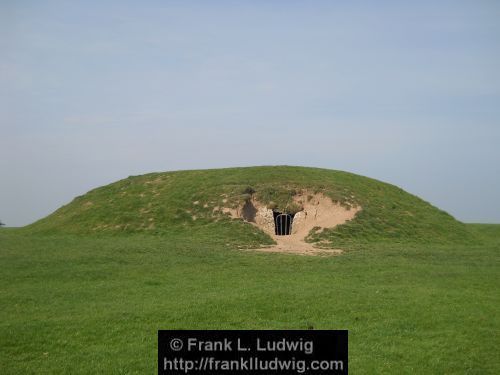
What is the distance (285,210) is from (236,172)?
840 cm

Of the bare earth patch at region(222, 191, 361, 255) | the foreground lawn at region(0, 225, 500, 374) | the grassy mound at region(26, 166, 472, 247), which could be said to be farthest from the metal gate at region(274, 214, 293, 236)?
the foreground lawn at region(0, 225, 500, 374)

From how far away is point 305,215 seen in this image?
118ft

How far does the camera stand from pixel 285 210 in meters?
36.0

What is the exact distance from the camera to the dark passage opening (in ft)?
118

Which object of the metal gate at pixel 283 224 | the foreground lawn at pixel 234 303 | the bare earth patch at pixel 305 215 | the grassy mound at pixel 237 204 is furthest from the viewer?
the metal gate at pixel 283 224

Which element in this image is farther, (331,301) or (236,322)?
(331,301)

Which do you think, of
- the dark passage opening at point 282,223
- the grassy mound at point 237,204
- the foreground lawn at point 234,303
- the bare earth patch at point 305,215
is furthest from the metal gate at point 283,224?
the foreground lawn at point 234,303

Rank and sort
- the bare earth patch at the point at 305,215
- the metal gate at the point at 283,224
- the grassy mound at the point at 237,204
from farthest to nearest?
the metal gate at the point at 283,224, the bare earth patch at the point at 305,215, the grassy mound at the point at 237,204

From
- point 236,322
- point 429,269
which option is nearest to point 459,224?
point 429,269

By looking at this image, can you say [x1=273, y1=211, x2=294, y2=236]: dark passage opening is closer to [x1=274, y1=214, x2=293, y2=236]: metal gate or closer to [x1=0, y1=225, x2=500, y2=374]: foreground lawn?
[x1=274, y1=214, x2=293, y2=236]: metal gate

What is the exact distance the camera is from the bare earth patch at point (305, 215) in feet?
113

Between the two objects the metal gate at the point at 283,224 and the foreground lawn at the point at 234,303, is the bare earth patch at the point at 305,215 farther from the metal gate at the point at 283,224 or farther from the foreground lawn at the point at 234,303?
Answer: the foreground lawn at the point at 234,303

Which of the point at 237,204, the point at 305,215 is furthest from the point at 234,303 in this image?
the point at 305,215

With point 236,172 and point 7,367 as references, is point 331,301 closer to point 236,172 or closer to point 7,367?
point 7,367
